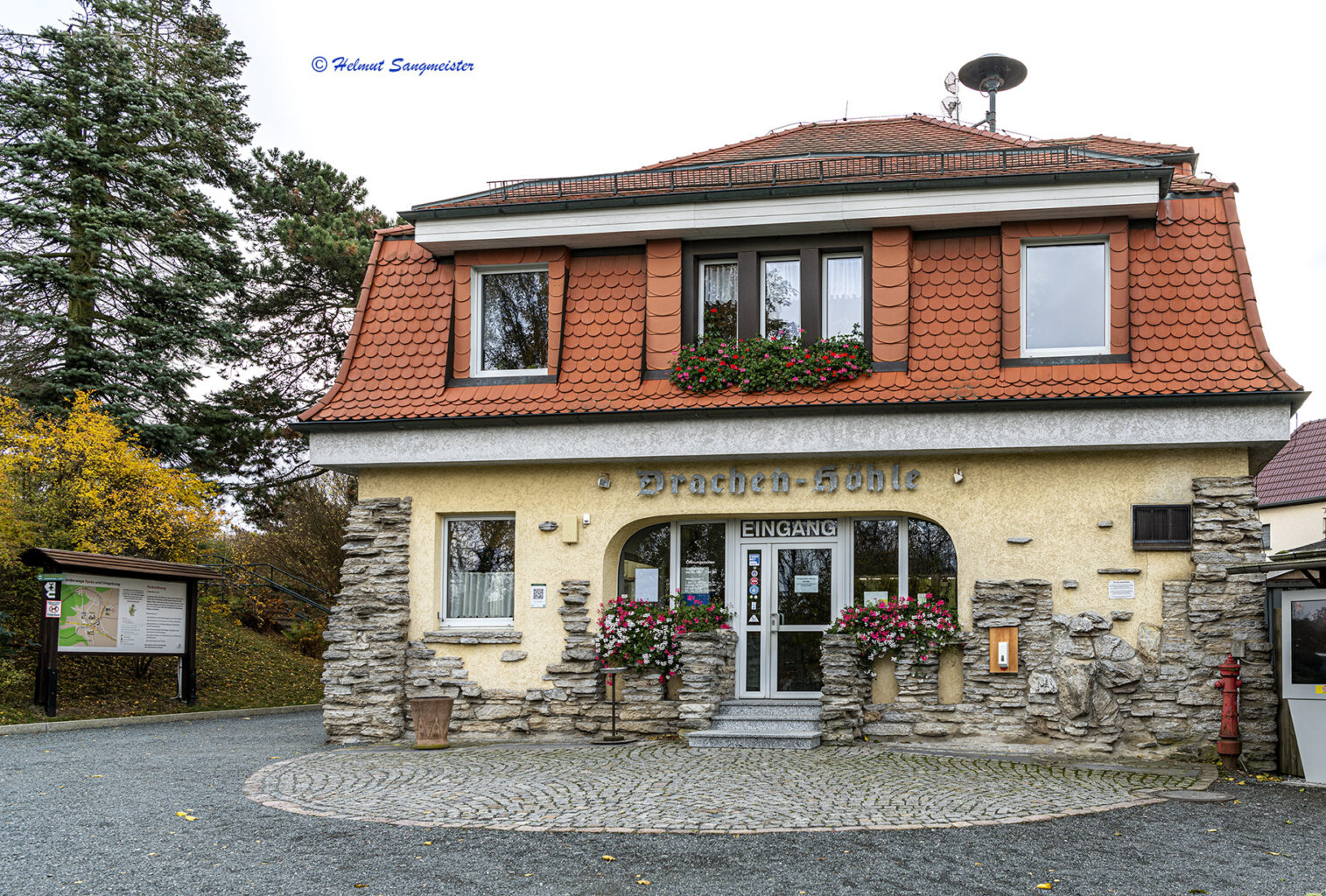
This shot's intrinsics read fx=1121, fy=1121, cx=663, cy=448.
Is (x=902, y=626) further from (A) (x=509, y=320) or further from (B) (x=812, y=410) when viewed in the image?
(A) (x=509, y=320)

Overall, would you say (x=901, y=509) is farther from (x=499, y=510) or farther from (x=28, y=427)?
(x=28, y=427)

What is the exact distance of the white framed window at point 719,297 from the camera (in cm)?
1359

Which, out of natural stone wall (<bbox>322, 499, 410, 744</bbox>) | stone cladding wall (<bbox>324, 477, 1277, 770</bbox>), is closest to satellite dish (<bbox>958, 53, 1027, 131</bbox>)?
stone cladding wall (<bbox>324, 477, 1277, 770</bbox>)

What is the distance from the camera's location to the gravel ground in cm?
625

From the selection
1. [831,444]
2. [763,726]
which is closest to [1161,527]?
[831,444]

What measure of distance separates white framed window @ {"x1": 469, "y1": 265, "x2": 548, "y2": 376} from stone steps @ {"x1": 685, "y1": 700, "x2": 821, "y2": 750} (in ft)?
15.6

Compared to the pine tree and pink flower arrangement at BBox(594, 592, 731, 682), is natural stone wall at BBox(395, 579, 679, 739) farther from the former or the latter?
the pine tree

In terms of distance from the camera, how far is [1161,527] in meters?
11.6

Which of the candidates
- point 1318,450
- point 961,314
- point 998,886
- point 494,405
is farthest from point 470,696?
point 1318,450

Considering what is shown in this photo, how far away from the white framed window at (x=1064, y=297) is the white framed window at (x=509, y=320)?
5743 mm

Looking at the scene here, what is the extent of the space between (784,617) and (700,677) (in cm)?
142

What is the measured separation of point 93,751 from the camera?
11992mm

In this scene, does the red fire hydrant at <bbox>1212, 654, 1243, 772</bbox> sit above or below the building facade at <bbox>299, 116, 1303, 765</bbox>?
below

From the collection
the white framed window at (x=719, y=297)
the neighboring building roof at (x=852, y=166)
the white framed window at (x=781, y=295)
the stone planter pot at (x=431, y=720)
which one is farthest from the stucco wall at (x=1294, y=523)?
the stone planter pot at (x=431, y=720)
